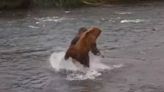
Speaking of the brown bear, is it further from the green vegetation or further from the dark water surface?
the green vegetation

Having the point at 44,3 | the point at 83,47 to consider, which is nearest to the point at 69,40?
the point at 83,47

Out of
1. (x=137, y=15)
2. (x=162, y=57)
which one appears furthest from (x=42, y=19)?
(x=162, y=57)

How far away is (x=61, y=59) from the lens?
39.2 ft

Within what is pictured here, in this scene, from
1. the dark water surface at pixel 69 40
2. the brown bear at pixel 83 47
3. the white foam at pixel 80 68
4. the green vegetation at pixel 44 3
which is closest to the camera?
the dark water surface at pixel 69 40

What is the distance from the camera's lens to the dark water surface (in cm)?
1036

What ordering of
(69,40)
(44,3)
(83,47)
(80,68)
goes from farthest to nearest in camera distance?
(44,3) < (69,40) < (80,68) < (83,47)

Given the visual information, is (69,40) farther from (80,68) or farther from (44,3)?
(44,3)

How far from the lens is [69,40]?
17203 millimetres

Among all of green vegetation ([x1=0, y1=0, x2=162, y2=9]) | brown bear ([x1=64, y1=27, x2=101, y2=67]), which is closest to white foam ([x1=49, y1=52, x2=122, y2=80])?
brown bear ([x1=64, y1=27, x2=101, y2=67])

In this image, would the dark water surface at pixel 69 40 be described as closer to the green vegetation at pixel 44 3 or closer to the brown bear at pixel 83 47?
the brown bear at pixel 83 47

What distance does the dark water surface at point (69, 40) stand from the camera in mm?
10359

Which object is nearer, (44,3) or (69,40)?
(69,40)

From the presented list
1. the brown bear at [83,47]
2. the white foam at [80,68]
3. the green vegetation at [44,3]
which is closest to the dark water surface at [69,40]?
the white foam at [80,68]

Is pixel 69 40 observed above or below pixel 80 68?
below
